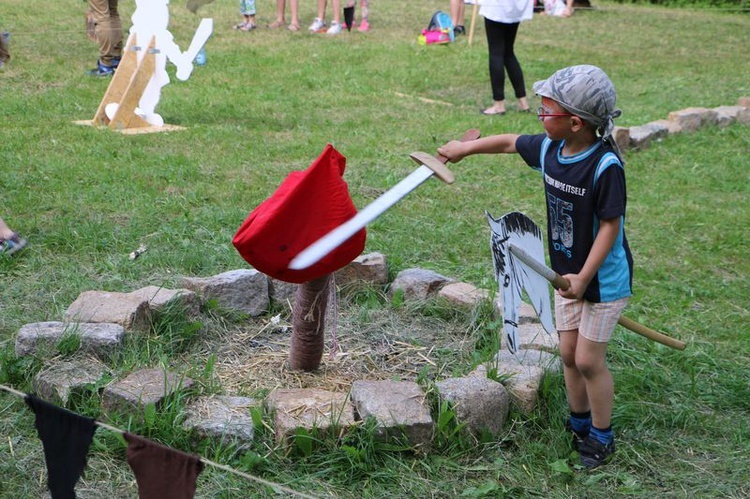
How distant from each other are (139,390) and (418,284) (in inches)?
66.0

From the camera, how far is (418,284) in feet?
15.2

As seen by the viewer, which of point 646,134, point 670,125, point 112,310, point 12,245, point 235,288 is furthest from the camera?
point 670,125

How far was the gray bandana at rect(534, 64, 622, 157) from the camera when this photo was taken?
126 inches

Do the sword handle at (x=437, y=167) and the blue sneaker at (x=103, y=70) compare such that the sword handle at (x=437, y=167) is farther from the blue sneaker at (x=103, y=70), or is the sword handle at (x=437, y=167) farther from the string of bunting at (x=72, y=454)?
the blue sneaker at (x=103, y=70)

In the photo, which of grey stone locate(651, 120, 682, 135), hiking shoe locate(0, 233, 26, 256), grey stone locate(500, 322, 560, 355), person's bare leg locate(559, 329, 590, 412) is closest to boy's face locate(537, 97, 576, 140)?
person's bare leg locate(559, 329, 590, 412)

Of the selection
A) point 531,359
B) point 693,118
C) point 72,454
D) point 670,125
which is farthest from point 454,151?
point 693,118

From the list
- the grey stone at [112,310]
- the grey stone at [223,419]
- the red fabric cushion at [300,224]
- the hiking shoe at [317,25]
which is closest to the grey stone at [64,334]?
the grey stone at [112,310]

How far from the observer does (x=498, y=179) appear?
272 inches

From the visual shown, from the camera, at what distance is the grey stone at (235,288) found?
14.4ft

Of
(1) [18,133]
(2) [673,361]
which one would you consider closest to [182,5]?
(1) [18,133]

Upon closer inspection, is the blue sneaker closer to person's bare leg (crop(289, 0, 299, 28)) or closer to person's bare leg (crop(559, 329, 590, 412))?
person's bare leg (crop(289, 0, 299, 28))

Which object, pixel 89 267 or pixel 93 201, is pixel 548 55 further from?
pixel 89 267

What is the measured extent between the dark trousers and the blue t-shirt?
5.52m

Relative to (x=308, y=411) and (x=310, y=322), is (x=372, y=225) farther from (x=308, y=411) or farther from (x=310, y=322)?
(x=308, y=411)
